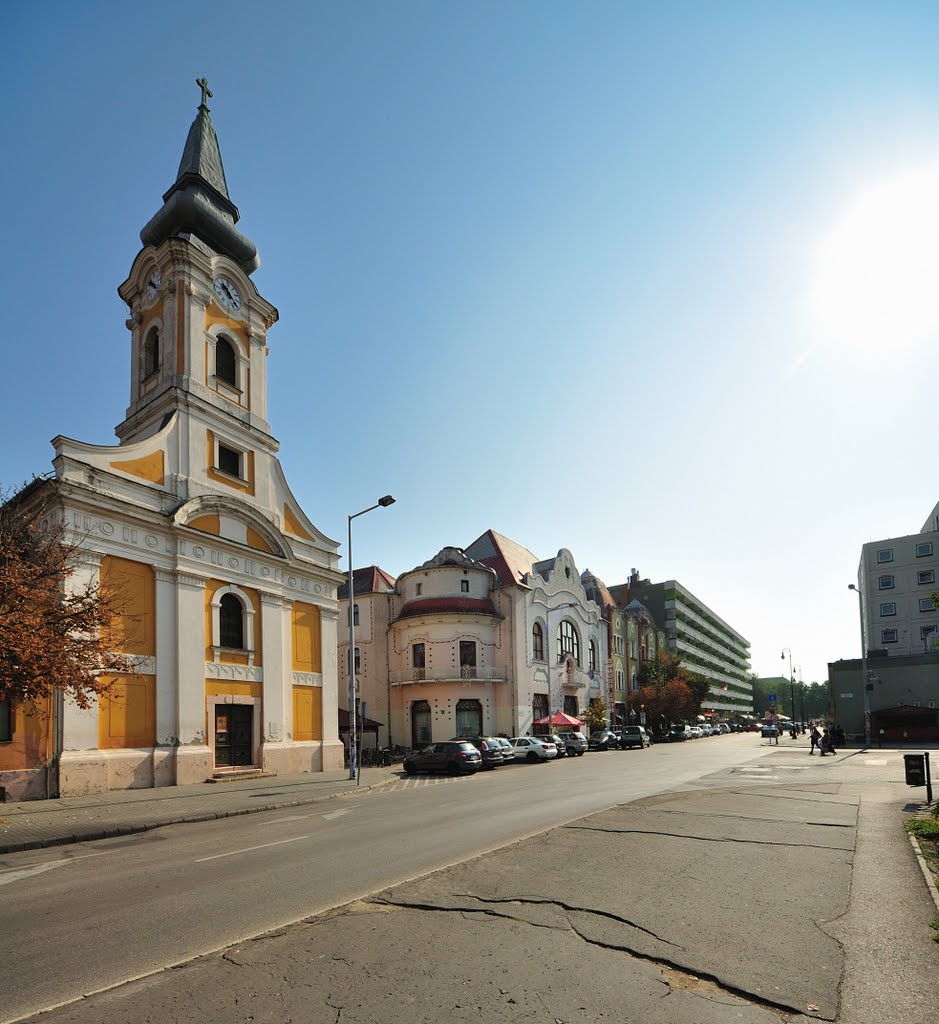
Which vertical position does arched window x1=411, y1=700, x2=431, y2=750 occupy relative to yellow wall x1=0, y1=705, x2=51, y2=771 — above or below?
below

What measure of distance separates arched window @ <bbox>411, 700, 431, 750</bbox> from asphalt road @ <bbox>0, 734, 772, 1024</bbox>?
26.4 m

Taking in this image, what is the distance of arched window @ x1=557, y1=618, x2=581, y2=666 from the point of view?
2074 inches

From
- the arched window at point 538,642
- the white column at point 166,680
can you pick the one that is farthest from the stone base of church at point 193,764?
the arched window at point 538,642

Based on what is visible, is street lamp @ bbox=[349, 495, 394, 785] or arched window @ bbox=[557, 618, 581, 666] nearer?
street lamp @ bbox=[349, 495, 394, 785]

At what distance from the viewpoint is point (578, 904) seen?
7297mm

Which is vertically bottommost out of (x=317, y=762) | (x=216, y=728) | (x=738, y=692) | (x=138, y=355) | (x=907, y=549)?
(x=738, y=692)

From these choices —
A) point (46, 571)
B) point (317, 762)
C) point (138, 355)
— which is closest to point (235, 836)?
point (46, 571)

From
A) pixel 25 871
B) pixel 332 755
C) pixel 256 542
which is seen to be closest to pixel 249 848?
pixel 25 871

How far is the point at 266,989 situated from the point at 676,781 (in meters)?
18.2

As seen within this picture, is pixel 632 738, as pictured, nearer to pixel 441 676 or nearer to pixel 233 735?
pixel 441 676

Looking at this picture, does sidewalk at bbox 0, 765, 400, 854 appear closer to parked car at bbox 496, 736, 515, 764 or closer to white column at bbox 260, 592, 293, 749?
white column at bbox 260, 592, 293, 749

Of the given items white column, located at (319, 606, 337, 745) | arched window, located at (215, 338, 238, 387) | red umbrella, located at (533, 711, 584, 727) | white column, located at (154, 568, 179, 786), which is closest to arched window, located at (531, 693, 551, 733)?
red umbrella, located at (533, 711, 584, 727)

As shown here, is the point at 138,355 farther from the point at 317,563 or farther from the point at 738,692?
the point at 738,692

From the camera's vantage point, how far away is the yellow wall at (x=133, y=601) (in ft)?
70.5
